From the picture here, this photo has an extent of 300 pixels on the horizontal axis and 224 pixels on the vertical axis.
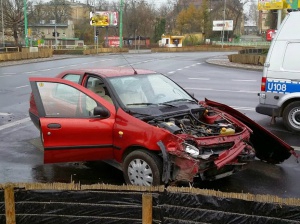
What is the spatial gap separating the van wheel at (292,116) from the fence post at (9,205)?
6.94m

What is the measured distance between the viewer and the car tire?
16.4 feet

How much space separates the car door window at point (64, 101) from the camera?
5598 millimetres

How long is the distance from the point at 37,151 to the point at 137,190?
4.42 metres

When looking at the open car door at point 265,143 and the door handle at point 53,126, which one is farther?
the open car door at point 265,143

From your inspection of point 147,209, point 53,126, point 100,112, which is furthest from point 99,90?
A: point 147,209

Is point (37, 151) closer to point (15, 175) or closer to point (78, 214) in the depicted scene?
point (15, 175)

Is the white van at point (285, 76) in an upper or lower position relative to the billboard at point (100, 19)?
lower

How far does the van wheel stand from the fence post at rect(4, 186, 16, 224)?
22.8 feet

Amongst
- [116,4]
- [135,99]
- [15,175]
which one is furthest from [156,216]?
[116,4]

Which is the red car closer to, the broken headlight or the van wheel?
the broken headlight

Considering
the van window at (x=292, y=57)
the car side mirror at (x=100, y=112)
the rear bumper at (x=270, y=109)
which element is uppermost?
the van window at (x=292, y=57)

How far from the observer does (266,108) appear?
9.04m

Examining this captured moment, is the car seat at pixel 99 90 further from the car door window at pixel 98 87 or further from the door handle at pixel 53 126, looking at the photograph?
the door handle at pixel 53 126

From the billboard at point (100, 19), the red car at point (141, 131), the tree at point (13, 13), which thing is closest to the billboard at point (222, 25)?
the billboard at point (100, 19)
